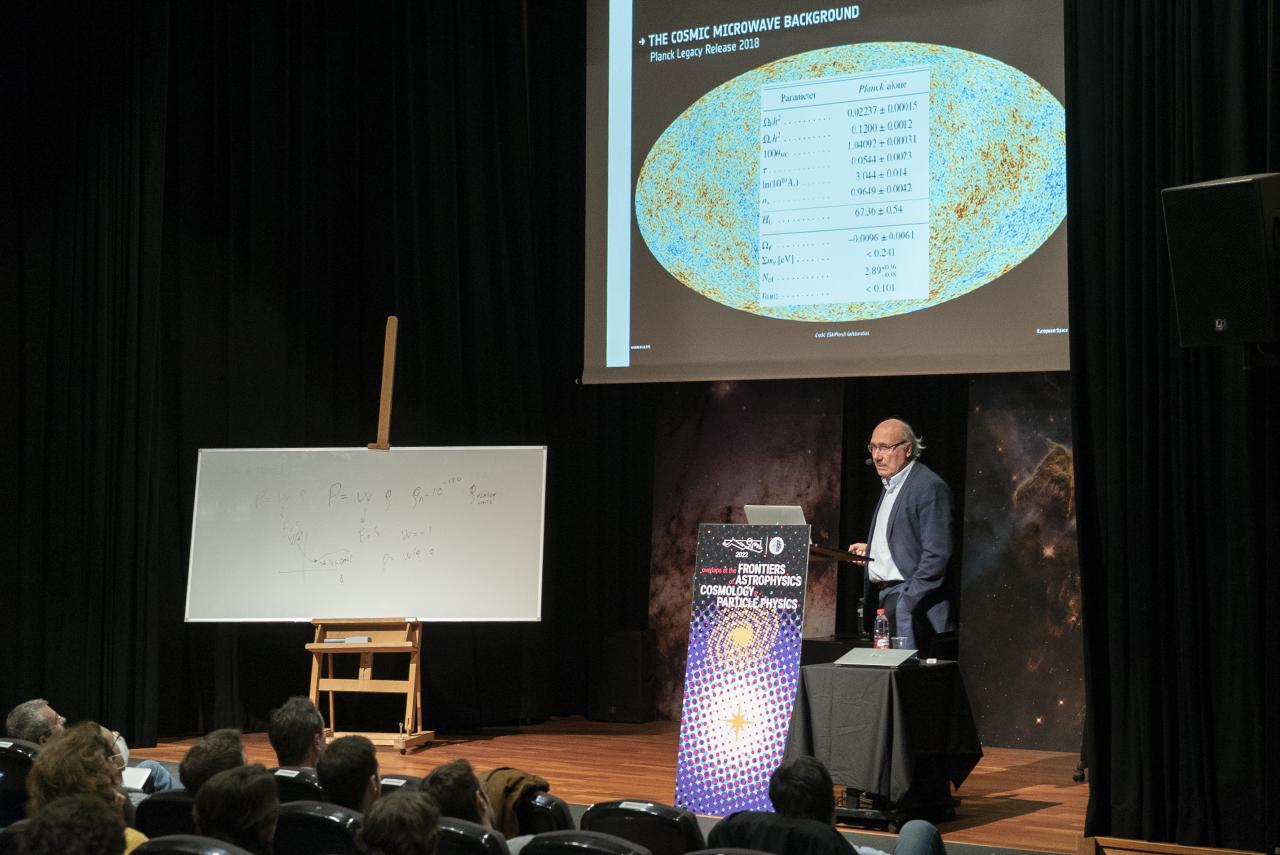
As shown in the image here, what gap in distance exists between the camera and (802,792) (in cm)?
319

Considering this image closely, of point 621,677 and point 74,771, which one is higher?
point 74,771

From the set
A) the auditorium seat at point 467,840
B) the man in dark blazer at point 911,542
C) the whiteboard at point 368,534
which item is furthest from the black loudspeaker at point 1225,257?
the whiteboard at point 368,534

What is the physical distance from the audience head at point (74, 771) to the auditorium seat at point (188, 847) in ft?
2.30

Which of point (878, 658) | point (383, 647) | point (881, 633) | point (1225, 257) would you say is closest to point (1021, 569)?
point (881, 633)

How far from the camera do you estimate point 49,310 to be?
7121 millimetres

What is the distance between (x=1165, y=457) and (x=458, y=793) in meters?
2.64

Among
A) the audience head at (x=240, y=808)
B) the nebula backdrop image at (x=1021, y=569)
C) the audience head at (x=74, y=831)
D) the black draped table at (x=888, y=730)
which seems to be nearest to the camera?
the audience head at (x=74, y=831)

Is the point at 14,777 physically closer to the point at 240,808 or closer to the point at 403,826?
the point at 240,808

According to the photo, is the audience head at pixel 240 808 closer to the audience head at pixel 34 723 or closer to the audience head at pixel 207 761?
the audience head at pixel 207 761

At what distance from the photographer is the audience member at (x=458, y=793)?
3055 millimetres

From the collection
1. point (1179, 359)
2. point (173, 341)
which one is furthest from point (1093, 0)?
point (173, 341)

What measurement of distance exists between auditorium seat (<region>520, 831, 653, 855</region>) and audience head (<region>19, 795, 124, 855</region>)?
76 cm

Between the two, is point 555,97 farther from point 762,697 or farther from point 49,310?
point 762,697

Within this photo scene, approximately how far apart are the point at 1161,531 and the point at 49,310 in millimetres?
5453
